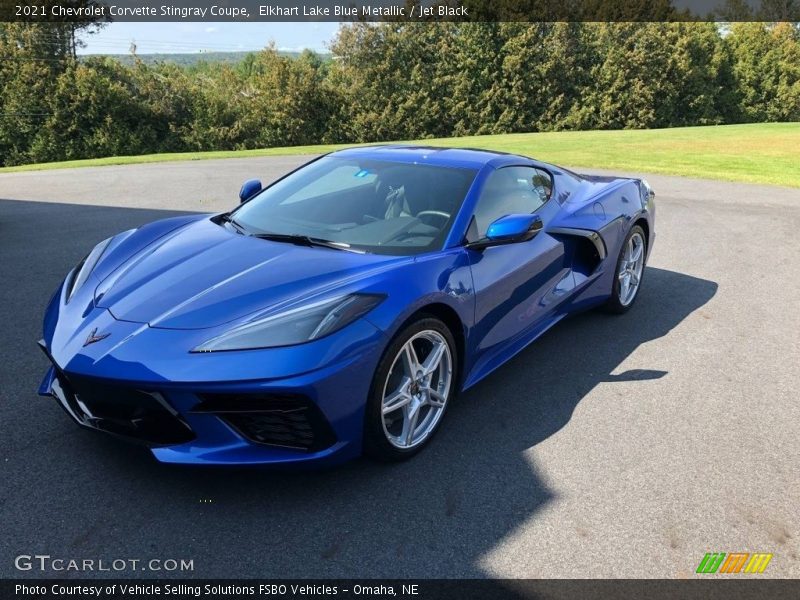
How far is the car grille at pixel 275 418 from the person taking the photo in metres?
2.50

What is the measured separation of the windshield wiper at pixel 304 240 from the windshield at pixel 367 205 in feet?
Answer: 0.12

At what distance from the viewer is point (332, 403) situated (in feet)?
8.48

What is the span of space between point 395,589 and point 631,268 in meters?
3.81

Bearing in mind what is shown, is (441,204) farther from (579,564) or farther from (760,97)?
(760,97)

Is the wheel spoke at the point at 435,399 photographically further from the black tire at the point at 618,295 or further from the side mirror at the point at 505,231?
the black tire at the point at 618,295

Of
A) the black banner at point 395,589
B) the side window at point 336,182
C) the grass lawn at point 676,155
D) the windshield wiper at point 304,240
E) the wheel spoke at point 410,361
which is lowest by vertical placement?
the grass lawn at point 676,155

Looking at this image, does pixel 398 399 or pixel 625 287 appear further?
pixel 625 287

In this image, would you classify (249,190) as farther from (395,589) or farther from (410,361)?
(395,589)

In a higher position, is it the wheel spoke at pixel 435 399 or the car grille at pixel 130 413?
the car grille at pixel 130 413

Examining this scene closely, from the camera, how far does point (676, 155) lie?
20859 mm

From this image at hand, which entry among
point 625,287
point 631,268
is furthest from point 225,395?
point 631,268

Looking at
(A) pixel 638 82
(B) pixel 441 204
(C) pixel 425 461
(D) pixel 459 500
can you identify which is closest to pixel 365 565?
(D) pixel 459 500

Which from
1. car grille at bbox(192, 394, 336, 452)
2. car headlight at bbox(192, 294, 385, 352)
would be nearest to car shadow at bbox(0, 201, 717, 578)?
car grille at bbox(192, 394, 336, 452)

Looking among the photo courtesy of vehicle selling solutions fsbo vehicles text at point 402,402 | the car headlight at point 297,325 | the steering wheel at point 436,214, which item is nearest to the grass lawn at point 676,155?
the photo courtesy of vehicle selling solutions fsbo vehicles text at point 402,402
